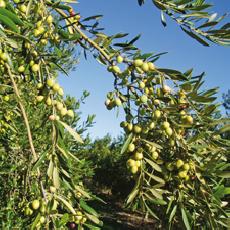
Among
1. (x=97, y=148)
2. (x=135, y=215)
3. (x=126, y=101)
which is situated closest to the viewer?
(x=126, y=101)

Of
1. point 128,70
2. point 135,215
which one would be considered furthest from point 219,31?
point 135,215

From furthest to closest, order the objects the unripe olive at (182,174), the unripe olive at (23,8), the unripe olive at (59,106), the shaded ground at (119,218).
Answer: the shaded ground at (119,218), the unripe olive at (23,8), the unripe olive at (59,106), the unripe olive at (182,174)

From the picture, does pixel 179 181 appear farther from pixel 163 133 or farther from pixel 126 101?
pixel 126 101

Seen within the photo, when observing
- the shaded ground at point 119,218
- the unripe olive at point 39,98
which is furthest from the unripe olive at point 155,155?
the shaded ground at point 119,218

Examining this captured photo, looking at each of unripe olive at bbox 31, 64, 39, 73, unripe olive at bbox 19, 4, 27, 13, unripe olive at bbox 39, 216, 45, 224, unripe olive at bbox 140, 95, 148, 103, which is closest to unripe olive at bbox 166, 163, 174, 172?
unripe olive at bbox 140, 95, 148, 103

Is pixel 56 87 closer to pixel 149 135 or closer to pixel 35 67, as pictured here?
pixel 35 67

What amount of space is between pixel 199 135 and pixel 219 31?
55cm

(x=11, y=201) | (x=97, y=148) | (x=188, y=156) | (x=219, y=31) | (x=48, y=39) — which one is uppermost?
(x=97, y=148)

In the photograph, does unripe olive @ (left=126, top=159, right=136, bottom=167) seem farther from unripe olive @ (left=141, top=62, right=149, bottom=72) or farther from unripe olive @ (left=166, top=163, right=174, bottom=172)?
unripe olive @ (left=141, top=62, right=149, bottom=72)

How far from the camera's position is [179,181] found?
1417 mm

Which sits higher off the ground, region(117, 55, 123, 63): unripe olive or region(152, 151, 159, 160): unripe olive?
region(117, 55, 123, 63): unripe olive

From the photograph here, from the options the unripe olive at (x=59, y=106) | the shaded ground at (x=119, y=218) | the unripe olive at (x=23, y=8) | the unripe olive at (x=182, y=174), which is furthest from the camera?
the shaded ground at (x=119, y=218)

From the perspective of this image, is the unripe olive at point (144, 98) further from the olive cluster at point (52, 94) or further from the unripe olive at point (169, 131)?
the olive cluster at point (52, 94)

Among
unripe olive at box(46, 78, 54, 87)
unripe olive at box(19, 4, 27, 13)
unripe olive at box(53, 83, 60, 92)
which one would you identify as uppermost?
unripe olive at box(19, 4, 27, 13)
